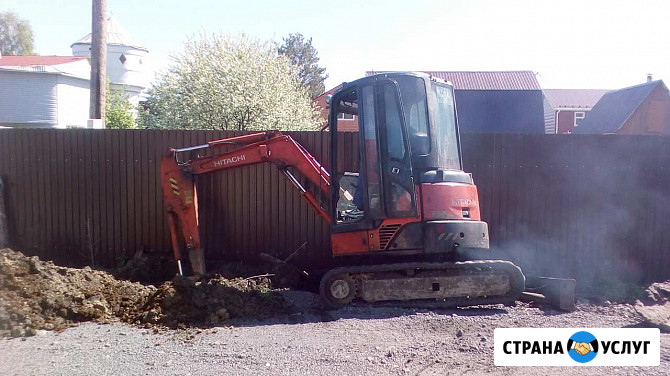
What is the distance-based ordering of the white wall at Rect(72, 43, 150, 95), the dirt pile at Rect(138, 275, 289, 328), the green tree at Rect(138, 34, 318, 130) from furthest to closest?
the white wall at Rect(72, 43, 150, 95)
the green tree at Rect(138, 34, 318, 130)
the dirt pile at Rect(138, 275, 289, 328)

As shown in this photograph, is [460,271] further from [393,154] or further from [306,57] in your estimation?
[306,57]

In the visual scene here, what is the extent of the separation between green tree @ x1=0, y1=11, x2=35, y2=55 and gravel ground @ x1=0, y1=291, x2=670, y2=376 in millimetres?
55334

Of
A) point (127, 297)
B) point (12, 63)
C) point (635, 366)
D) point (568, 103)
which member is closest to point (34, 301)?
point (127, 297)

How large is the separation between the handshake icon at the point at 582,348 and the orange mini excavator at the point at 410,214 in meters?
1.29

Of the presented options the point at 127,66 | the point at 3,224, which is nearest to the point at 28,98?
the point at 127,66

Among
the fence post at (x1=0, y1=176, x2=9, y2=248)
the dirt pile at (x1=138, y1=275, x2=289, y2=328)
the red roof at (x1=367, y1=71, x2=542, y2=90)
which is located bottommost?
the dirt pile at (x1=138, y1=275, x2=289, y2=328)

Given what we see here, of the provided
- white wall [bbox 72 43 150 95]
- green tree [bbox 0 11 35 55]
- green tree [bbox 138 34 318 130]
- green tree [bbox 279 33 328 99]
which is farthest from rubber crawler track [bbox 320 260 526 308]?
green tree [bbox 0 11 35 55]

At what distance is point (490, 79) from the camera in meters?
29.2

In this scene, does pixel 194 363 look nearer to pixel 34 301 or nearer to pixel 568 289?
pixel 34 301

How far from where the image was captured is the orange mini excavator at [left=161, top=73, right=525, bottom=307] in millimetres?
6867

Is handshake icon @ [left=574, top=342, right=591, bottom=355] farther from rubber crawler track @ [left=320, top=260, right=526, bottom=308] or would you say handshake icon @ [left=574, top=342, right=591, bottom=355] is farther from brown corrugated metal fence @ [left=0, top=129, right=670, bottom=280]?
brown corrugated metal fence @ [left=0, top=129, right=670, bottom=280]

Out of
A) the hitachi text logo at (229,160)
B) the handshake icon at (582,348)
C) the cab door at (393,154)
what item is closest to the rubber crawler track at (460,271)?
the cab door at (393,154)

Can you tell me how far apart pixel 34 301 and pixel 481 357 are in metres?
4.96

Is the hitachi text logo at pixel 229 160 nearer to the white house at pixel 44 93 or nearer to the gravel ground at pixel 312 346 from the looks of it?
the gravel ground at pixel 312 346
